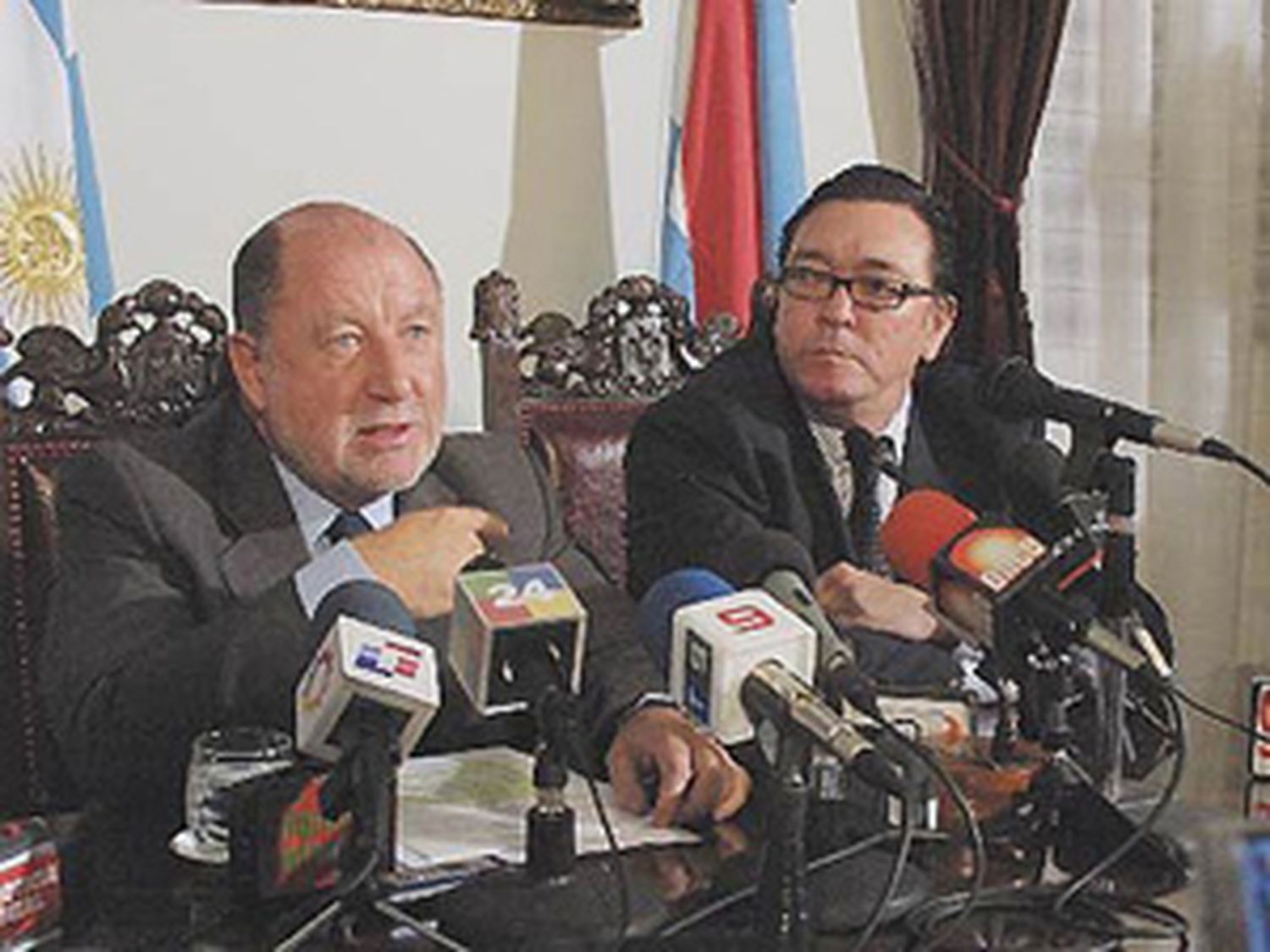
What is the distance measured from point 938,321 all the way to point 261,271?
2.73 feet

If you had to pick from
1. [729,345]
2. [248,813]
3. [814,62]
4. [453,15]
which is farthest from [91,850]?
[814,62]

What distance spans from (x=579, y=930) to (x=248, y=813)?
245 mm

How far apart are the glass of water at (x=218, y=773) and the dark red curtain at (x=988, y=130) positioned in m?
1.99

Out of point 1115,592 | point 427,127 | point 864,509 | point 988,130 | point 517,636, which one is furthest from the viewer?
point 988,130

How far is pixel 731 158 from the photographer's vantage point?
2.95 metres

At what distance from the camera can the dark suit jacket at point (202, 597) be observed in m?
1.52

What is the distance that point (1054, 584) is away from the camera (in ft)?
4.32

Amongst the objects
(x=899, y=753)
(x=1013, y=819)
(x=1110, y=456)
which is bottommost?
(x=1013, y=819)

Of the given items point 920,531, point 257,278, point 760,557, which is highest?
point 257,278

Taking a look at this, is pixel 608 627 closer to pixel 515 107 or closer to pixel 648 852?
pixel 648 852

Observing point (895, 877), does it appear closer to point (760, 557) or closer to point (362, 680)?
point (362, 680)

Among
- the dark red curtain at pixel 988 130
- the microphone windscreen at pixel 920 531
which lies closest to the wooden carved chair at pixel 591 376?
the dark red curtain at pixel 988 130

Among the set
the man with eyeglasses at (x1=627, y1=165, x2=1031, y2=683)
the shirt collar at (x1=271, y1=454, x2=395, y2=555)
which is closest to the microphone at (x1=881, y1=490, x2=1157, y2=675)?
the man with eyeglasses at (x1=627, y1=165, x2=1031, y2=683)

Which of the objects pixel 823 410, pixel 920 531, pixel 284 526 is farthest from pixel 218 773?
pixel 823 410
